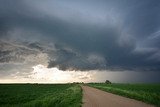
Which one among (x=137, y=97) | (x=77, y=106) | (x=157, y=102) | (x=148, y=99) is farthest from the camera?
(x=137, y=97)

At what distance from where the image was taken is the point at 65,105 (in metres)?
22.9

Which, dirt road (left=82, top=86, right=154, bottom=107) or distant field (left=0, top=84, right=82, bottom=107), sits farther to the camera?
distant field (left=0, top=84, right=82, bottom=107)

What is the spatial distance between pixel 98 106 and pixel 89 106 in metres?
0.95

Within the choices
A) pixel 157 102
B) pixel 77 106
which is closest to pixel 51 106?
pixel 77 106

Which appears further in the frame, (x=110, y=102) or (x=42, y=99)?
(x=42, y=99)

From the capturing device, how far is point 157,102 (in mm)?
22641

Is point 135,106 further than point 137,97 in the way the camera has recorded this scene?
No

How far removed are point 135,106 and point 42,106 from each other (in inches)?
400

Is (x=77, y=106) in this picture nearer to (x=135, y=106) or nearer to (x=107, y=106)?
(x=107, y=106)

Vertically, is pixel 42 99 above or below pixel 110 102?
above

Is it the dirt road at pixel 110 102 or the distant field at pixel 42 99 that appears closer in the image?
the dirt road at pixel 110 102

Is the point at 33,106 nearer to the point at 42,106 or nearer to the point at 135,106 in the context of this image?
the point at 42,106

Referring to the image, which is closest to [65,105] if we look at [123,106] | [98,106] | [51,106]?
[51,106]

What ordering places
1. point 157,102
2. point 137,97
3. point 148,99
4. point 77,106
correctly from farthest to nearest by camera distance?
point 137,97 → point 148,99 → point 157,102 → point 77,106
